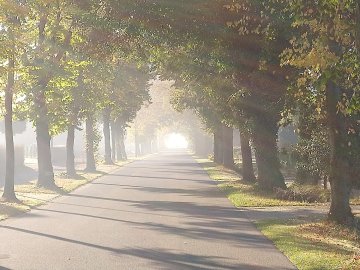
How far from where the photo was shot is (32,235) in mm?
12609

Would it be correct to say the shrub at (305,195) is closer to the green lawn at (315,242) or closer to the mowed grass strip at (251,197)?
the mowed grass strip at (251,197)

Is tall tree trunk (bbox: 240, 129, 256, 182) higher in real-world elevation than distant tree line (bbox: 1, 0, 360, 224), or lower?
lower

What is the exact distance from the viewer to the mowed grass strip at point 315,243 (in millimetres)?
9102

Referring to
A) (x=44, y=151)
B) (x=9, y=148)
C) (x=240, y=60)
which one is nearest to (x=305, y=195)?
(x=240, y=60)

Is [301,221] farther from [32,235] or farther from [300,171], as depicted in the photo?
[300,171]

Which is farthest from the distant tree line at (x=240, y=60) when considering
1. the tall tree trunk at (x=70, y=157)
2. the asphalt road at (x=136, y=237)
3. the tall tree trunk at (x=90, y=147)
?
the tall tree trunk at (x=90, y=147)

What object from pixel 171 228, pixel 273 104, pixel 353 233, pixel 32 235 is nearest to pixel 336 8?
pixel 353 233

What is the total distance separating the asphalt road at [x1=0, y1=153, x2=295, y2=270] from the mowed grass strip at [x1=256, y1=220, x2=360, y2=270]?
32 centimetres

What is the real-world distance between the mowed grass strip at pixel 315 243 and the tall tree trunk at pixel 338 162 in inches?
20.2

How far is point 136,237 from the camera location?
480 inches

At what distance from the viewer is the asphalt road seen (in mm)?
9430

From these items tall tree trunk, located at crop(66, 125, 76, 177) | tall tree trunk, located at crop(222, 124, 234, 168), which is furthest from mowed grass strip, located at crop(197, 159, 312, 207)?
tall tree trunk, located at crop(222, 124, 234, 168)

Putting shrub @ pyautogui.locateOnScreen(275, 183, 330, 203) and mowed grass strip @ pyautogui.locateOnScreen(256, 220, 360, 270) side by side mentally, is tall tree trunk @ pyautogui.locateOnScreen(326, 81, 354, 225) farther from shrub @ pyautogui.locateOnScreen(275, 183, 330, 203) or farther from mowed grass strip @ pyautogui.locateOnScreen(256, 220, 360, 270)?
shrub @ pyautogui.locateOnScreen(275, 183, 330, 203)

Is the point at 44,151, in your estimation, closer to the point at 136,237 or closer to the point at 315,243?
the point at 136,237
